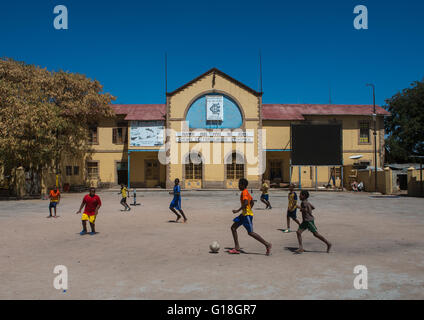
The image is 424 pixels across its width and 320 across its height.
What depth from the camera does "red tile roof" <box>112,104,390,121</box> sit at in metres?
36.4

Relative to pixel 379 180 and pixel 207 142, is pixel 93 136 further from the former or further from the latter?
pixel 379 180

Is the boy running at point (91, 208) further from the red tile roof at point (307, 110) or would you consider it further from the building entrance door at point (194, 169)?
the red tile roof at point (307, 110)

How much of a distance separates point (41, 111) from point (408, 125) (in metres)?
39.6

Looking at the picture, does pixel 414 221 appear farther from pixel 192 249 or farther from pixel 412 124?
pixel 412 124

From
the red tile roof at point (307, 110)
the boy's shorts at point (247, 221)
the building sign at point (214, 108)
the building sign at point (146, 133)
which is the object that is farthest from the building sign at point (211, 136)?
the boy's shorts at point (247, 221)

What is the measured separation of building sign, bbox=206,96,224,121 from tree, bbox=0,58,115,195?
8.85m

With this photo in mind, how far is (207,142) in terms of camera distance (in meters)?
34.5

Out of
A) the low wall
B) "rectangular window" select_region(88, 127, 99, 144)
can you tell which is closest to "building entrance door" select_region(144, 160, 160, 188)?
"rectangular window" select_region(88, 127, 99, 144)

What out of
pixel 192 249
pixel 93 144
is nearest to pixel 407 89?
pixel 93 144

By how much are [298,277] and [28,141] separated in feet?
76.0

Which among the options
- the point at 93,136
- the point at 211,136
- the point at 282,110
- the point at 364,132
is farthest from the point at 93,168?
the point at 364,132

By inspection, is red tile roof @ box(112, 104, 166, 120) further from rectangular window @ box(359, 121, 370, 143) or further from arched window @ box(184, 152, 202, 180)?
rectangular window @ box(359, 121, 370, 143)

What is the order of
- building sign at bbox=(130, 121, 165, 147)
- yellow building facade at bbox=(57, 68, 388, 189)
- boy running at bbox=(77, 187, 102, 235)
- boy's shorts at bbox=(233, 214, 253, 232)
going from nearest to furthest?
boy's shorts at bbox=(233, 214, 253, 232) → boy running at bbox=(77, 187, 102, 235) → yellow building facade at bbox=(57, 68, 388, 189) → building sign at bbox=(130, 121, 165, 147)

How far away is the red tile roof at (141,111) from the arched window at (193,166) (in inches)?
189
